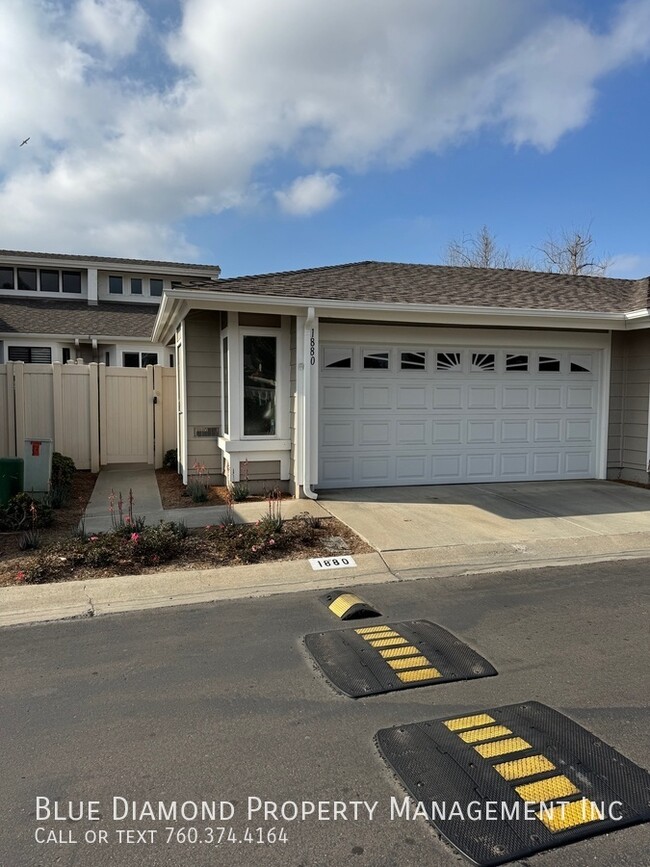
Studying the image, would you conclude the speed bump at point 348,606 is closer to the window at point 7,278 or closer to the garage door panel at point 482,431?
the garage door panel at point 482,431

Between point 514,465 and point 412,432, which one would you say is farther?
point 514,465

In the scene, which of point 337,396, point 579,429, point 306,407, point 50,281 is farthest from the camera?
point 50,281

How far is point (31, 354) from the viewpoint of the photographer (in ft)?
67.8

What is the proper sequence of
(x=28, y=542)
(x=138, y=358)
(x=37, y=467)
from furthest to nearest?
(x=138, y=358) → (x=37, y=467) → (x=28, y=542)

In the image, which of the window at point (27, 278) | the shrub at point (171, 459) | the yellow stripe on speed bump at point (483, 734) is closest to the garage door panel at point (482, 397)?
the shrub at point (171, 459)

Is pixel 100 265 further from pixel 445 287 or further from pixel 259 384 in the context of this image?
pixel 445 287

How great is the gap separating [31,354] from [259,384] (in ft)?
46.1

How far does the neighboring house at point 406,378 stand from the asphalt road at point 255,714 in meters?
4.69

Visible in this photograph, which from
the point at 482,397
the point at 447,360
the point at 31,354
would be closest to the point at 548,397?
the point at 482,397

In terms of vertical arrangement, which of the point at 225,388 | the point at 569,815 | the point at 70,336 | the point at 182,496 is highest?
the point at 70,336

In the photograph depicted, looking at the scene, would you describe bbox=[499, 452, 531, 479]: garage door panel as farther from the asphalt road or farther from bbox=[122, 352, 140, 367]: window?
bbox=[122, 352, 140, 367]: window

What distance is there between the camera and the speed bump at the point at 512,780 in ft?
8.62

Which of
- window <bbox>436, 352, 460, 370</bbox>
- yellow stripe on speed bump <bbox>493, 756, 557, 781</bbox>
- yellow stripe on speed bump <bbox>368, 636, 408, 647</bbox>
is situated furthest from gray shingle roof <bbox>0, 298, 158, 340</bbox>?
yellow stripe on speed bump <bbox>493, 756, 557, 781</bbox>

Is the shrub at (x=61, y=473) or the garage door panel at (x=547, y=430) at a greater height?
the garage door panel at (x=547, y=430)
